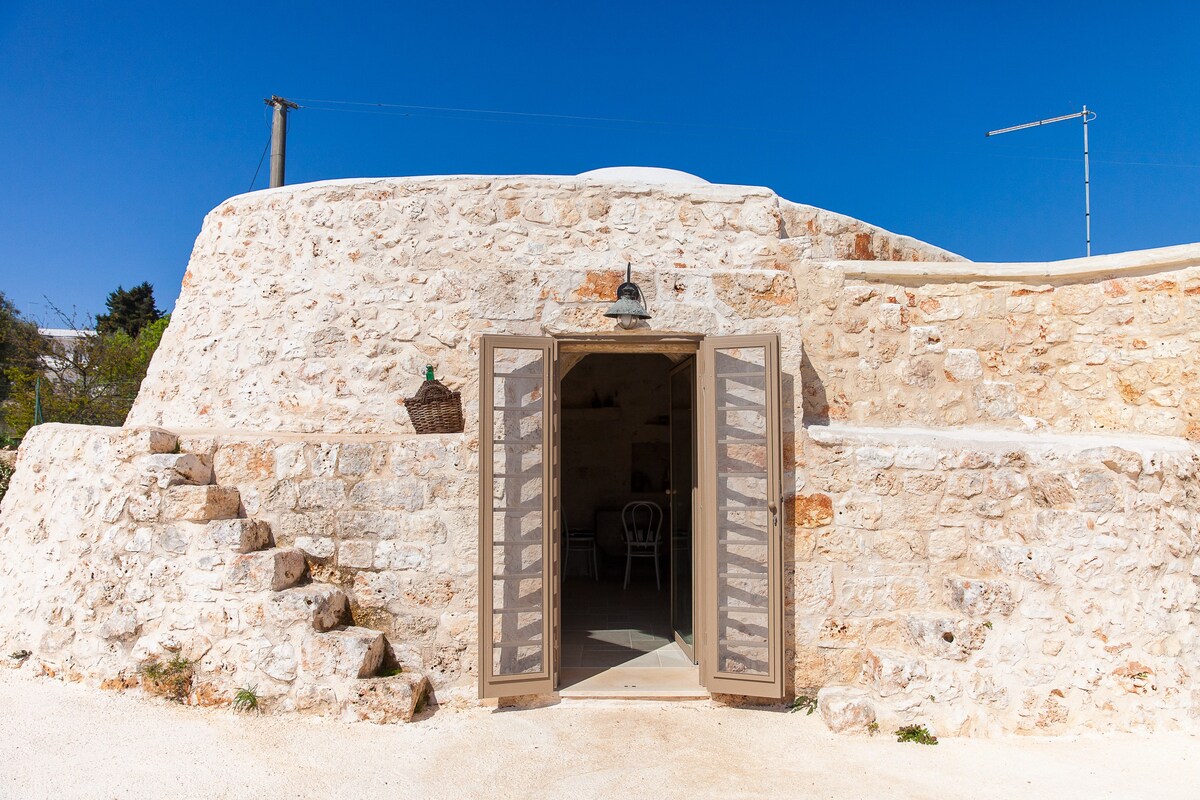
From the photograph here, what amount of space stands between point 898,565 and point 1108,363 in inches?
84.6

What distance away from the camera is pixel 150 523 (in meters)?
4.81

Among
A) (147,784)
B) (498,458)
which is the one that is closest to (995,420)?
(498,458)

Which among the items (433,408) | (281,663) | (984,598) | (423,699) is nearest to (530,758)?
(423,699)

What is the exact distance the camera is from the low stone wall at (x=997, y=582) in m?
4.25

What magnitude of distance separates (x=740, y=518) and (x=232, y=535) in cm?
310

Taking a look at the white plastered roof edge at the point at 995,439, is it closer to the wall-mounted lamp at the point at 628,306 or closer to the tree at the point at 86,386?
the wall-mounted lamp at the point at 628,306

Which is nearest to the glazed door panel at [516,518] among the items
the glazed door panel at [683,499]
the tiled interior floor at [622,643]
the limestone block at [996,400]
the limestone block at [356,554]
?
the tiled interior floor at [622,643]

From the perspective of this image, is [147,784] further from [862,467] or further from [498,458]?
[862,467]

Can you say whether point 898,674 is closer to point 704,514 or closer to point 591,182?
point 704,514

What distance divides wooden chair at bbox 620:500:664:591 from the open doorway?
26 millimetres

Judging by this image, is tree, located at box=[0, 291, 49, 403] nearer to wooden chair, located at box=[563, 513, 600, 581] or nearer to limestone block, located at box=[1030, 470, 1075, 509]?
wooden chair, located at box=[563, 513, 600, 581]

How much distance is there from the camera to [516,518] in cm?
463

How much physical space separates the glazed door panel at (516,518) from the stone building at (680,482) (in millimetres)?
19

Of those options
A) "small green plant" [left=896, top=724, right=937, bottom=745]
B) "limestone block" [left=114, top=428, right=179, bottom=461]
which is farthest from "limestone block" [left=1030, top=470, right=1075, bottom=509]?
"limestone block" [left=114, top=428, right=179, bottom=461]
